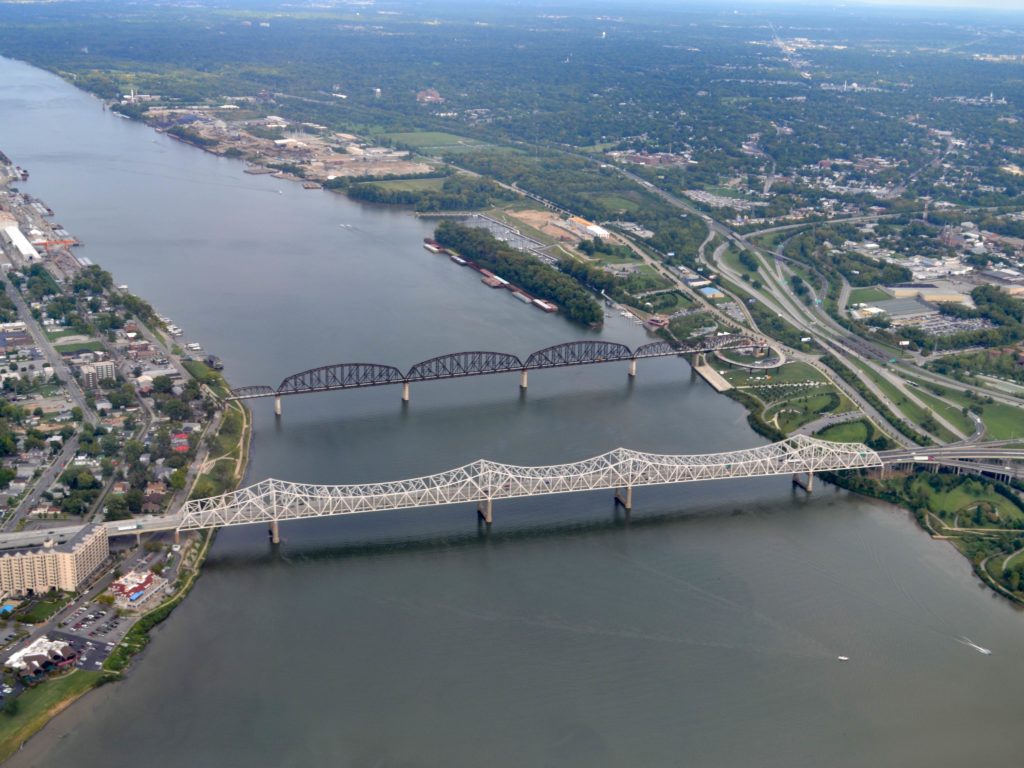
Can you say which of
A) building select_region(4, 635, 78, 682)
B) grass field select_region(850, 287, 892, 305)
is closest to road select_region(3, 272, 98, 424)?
building select_region(4, 635, 78, 682)

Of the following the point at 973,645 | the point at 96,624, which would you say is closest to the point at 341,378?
the point at 96,624

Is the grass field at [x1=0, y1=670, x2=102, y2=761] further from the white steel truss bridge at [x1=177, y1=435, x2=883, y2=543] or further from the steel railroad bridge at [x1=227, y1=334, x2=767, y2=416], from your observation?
the steel railroad bridge at [x1=227, y1=334, x2=767, y2=416]

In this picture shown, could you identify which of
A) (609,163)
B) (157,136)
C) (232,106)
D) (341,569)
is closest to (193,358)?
(341,569)

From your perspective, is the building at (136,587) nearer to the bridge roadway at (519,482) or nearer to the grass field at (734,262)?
the bridge roadway at (519,482)

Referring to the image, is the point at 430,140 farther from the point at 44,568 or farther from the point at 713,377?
the point at 44,568

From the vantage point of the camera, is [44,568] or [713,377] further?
[713,377]

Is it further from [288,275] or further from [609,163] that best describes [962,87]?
[288,275]

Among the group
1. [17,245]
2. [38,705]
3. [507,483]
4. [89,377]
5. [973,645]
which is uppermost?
[507,483]
